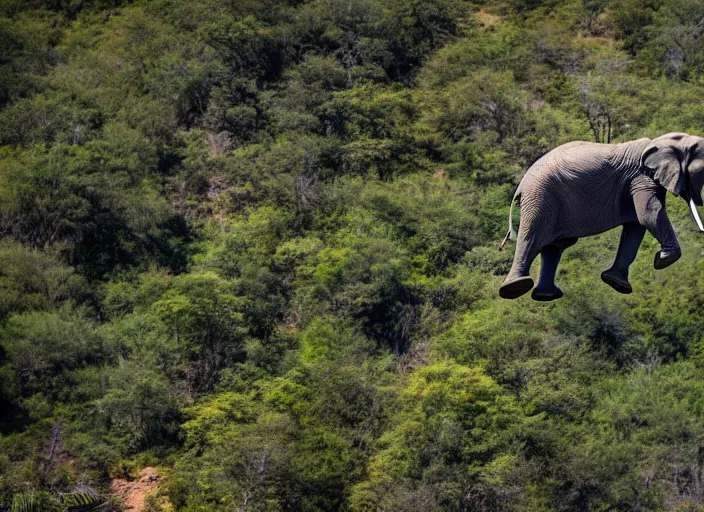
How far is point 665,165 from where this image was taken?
905 cm

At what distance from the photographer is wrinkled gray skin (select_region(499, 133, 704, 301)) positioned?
914 centimetres

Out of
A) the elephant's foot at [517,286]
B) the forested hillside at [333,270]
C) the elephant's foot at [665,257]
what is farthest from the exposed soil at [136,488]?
the elephant's foot at [665,257]

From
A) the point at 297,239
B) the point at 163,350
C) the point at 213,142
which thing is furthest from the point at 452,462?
the point at 213,142

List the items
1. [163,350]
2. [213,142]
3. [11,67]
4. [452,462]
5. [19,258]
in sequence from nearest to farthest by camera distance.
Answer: [452,462]
[163,350]
[19,258]
[213,142]
[11,67]

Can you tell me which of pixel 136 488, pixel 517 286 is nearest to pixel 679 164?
pixel 517 286

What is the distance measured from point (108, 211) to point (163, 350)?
7.98 m

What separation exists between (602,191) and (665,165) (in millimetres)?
455

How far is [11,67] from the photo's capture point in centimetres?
5444

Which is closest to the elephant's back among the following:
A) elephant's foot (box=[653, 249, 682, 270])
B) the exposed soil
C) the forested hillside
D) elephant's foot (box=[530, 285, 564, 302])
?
elephant's foot (box=[653, 249, 682, 270])

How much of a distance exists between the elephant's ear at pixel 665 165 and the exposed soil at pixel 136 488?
86.4ft

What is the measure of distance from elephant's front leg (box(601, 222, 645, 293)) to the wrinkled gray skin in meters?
0.17

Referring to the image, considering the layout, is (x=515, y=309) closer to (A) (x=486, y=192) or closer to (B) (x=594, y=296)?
(B) (x=594, y=296)

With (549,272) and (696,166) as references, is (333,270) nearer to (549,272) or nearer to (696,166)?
(549,272)

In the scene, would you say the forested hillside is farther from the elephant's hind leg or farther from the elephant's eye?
the elephant's eye
